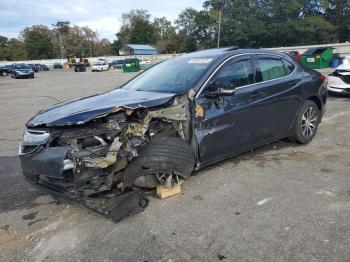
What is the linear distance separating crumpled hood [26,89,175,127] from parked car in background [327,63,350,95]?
7576 mm

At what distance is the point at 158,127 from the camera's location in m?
4.17

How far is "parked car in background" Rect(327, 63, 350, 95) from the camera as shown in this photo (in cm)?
1012

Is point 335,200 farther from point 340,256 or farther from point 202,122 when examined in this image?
point 202,122

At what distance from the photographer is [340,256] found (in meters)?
2.96

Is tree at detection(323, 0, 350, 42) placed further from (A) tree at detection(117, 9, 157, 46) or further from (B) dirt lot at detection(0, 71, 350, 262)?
Result: (B) dirt lot at detection(0, 71, 350, 262)

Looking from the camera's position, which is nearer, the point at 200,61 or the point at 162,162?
the point at 162,162

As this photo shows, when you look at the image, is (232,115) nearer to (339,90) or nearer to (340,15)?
(339,90)

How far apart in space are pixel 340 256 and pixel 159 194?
1968 mm

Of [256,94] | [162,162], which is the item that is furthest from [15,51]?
[162,162]

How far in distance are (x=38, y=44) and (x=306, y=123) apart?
105884 millimetres

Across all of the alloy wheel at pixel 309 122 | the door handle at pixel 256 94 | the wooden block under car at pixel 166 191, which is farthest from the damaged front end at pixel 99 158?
the alloy wheel at pixel 309 122

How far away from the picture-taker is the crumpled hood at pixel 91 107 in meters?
3.67

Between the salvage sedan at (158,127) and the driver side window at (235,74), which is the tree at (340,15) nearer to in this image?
the salvage sedan at (158,127)

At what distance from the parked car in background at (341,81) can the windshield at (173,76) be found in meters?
6.58
